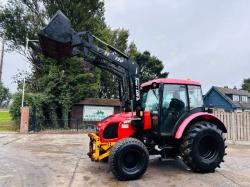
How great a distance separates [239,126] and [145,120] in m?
7.16

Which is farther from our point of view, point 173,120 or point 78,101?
point 78,101

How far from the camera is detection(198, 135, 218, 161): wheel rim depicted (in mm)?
6729

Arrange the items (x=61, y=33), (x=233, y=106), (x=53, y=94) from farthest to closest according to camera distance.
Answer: (x=233, y=106)
(x=53, y=94)
(x=61, y=33)

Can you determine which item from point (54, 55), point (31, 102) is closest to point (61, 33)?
point (54, 55)

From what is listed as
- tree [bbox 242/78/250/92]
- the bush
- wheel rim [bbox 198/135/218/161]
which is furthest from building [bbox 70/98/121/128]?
tree [bbox 242/78/250/92]

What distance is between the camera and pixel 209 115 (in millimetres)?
6965

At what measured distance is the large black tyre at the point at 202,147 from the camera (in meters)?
6.44

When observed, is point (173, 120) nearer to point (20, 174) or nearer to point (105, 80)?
point (20, 174)

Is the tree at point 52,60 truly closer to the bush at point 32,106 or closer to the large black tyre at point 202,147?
the bush at point 32,106

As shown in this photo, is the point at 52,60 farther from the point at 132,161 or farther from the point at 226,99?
the point at 226,99

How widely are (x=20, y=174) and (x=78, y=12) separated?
61.2ft

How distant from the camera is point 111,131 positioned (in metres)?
6.55

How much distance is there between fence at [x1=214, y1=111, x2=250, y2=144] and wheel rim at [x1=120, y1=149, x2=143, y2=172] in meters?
7.60

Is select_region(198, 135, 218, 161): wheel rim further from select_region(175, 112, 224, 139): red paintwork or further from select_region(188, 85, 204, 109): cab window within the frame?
select_region(188, 85, 204, 109): cab window
